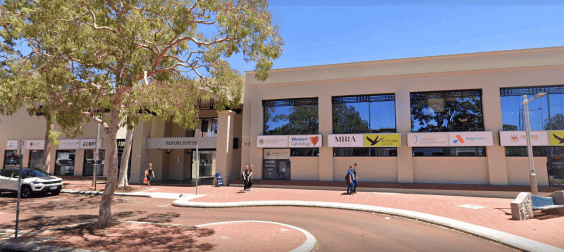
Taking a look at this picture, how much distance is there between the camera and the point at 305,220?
34.6 feet

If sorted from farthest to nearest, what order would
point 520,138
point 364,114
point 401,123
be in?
1. point 364,114
2. point 401,123
3. point 520,138

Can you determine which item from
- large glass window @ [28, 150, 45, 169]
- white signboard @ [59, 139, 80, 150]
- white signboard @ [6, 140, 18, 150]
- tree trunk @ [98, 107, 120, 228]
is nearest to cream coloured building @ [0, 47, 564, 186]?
white signboard @ [59, 139, 80, 150]

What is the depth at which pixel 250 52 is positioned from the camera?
425 inches

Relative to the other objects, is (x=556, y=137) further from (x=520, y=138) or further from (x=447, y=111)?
(x=447, y=111)

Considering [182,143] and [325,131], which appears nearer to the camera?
[325,131]

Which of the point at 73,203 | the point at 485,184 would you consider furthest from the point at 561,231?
the point at 73,203

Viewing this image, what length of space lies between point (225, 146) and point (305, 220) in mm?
12713

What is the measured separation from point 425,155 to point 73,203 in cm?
1972

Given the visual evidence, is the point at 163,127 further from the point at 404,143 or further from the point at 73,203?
the point at 404,143

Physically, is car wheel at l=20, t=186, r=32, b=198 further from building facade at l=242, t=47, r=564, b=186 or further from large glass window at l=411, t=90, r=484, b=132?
large glass window at l=411, t=90, r=484, b=132

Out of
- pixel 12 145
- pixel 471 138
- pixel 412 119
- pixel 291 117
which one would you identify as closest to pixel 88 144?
pixel 12 145

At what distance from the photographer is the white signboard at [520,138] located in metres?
16.7

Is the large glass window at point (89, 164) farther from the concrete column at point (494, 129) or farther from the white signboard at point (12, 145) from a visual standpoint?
the concrete column at point (494, 129)

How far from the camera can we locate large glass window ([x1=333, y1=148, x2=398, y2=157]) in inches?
764
